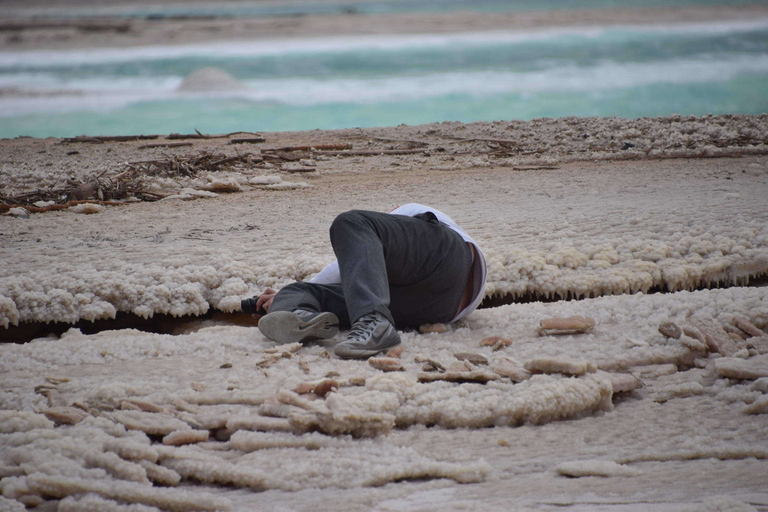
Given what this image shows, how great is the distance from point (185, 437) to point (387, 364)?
2.04 feet

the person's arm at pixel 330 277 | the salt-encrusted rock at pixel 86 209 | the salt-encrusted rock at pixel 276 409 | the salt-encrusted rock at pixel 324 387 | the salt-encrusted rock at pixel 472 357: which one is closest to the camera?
the salt-encrusted rock at pixel 276 409

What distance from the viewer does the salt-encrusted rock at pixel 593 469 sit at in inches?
51.8

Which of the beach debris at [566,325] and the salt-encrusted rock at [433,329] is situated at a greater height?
the beach debris at [566,325]

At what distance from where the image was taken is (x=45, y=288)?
262 cm

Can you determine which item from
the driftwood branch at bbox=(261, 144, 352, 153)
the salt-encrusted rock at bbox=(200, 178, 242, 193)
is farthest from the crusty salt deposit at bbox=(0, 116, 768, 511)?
the driftwood branch at bbox=(261, 144, 352, 153)

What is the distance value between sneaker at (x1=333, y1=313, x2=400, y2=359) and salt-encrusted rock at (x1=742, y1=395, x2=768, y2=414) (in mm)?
996

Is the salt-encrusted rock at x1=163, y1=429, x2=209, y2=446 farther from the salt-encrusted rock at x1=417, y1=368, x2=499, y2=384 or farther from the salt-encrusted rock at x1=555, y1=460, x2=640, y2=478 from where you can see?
the salt-encrusted rock at x1=555, y1=460, x2=640, y2=478

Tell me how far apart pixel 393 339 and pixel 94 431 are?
90 centimetres

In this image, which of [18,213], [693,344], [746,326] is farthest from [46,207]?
[746,326]

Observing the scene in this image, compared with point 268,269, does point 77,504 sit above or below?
below

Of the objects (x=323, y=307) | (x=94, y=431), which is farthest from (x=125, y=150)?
(x=94, y=431)

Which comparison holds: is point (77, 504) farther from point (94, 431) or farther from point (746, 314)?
point (746, 314)

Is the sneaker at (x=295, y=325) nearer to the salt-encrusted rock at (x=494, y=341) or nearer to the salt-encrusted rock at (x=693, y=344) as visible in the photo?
the salt-encrusted rock at (x=494, y=341)

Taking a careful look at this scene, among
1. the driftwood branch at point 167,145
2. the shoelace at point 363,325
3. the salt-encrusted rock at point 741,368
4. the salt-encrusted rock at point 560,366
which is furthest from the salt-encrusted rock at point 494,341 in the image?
the driftwood branch at point 167,145
